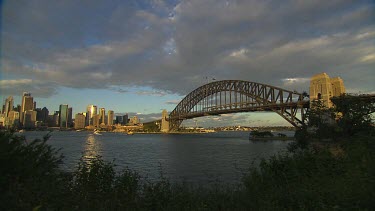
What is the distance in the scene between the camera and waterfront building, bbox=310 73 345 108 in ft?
165

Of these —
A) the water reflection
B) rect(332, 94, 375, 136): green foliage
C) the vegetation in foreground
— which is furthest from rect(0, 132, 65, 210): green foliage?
rect(332, 94, 375, 136): green foliage

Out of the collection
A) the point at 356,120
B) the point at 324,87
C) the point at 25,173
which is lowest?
the point at 25,173

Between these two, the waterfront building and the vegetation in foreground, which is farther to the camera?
the waterfront building

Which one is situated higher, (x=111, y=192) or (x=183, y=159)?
(x=111, y=192)

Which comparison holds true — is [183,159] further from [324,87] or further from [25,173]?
[324,87]

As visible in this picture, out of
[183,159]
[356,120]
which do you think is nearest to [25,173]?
[356,120]

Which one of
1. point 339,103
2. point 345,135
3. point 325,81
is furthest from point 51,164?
point 325,81

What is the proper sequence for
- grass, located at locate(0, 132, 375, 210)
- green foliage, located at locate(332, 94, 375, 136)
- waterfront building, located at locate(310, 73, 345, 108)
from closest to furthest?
1. grass, located at locate(0, 132, 375, 210)
2. green foliage, located at locate(332, 94, 375, 136)
3. waterfront building, located at locate(310, 73, 345, 108)

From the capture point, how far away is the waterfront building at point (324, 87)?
5019 cm

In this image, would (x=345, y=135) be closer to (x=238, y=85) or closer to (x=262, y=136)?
(x=262, y=136)

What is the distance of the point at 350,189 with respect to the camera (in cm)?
604

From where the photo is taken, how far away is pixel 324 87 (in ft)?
165

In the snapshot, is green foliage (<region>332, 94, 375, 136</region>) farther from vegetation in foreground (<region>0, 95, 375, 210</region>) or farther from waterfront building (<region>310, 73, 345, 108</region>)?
waterfront building (<region>310, 73, 345, 108</region>)

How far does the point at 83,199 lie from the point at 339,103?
942 inches
